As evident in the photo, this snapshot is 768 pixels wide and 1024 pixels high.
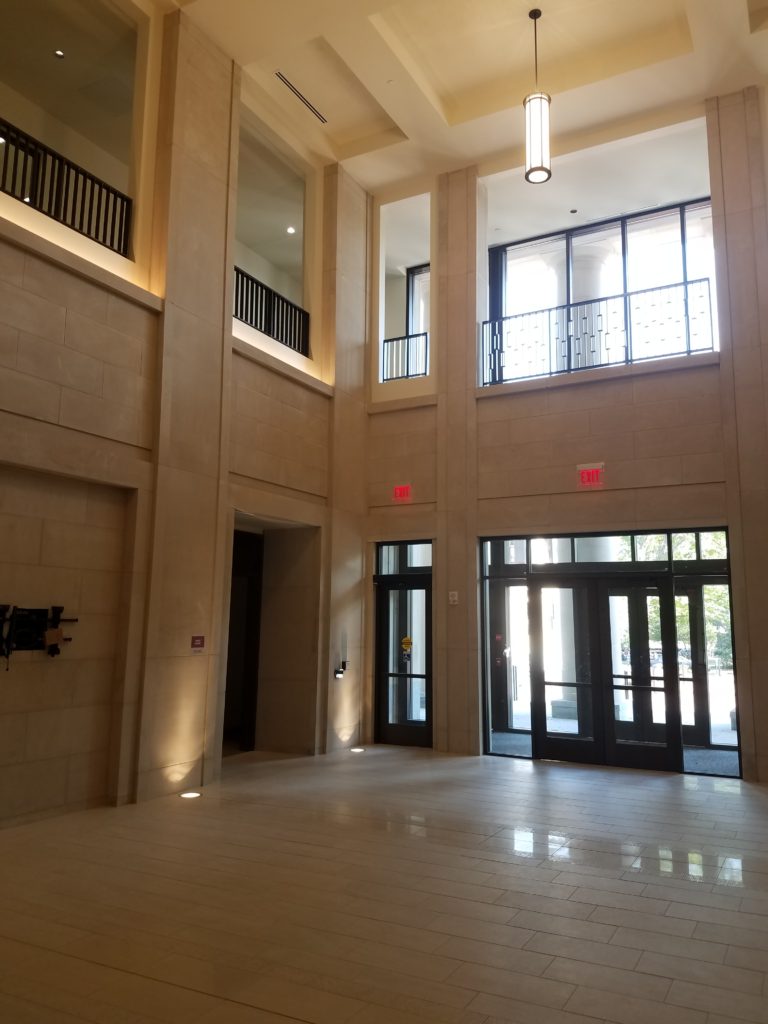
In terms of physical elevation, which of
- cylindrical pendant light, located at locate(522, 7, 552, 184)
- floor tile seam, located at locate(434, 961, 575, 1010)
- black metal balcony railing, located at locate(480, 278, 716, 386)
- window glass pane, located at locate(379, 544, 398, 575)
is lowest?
floor tile seam, located at locate(434, 961, 575, 1010)

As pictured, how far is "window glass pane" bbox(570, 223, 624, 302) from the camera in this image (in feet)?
34.3

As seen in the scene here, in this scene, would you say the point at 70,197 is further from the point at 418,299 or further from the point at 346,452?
the point at 418,299

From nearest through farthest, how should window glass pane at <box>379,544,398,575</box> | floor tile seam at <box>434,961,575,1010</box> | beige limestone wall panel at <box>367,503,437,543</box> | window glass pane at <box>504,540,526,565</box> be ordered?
floor tile seam at <box>434,961,575,1010</box> < window glass pane at <box>504,540,526,565</box> < beige limestone wall panel at <box>367,503,437,543</box> < window glass pane at <box>379,544,398,575</box>

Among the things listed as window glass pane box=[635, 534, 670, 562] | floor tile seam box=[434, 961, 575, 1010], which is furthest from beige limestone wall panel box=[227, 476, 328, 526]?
floor tile seam box=[434, 961, 575, 1010]

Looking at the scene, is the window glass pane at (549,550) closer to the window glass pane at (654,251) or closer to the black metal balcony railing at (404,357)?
the black metal balcony railing at (404,357)

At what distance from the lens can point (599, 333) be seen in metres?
9.14

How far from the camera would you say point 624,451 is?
27.1ft

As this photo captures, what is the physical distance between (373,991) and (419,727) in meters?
6.06

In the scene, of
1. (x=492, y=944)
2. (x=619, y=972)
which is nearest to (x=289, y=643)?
(x=492, y=944)

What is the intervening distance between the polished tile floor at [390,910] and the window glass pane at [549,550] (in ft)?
9.22

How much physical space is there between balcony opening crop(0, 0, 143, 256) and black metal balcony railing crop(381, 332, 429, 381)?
386 cm

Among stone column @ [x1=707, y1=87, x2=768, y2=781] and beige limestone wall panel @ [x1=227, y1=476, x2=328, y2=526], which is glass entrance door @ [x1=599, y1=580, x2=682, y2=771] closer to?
stone column @ [x1=707, y1=87, x2=768, y2=781]

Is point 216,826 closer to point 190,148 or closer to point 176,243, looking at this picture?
point 176,243

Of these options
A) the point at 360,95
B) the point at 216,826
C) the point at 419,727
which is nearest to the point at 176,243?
the point at 360,95
